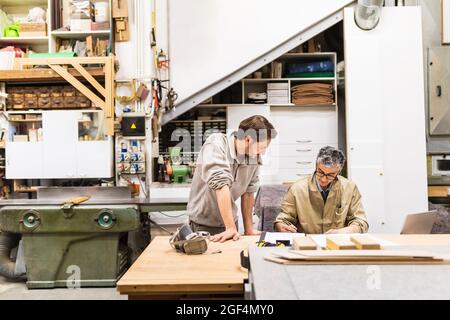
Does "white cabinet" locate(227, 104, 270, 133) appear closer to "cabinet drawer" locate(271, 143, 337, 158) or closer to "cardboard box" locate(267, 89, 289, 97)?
"cardboard box" locate(267, 89, 289, 97)

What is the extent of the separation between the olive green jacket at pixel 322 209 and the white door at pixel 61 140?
2420 mm

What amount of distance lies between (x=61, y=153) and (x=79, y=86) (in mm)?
689

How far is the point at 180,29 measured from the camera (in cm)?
448

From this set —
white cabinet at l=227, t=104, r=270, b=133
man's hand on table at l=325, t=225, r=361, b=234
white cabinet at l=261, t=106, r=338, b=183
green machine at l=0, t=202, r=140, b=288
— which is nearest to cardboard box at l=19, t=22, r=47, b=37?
green machine at l=0, t=202, r=140, b=288

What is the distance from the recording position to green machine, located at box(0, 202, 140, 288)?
11.0 ft

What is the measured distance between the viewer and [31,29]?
14.3ft

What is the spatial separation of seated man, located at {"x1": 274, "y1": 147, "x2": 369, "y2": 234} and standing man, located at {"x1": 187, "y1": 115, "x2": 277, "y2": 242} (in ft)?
0.91

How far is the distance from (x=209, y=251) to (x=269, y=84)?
3.51 metres

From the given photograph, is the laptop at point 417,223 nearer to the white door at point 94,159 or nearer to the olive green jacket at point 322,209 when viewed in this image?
the olive green jacket at point 322,209

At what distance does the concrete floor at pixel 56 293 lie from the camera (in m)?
3.25

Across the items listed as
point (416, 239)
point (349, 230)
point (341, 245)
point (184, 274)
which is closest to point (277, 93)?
point (349, 230)
